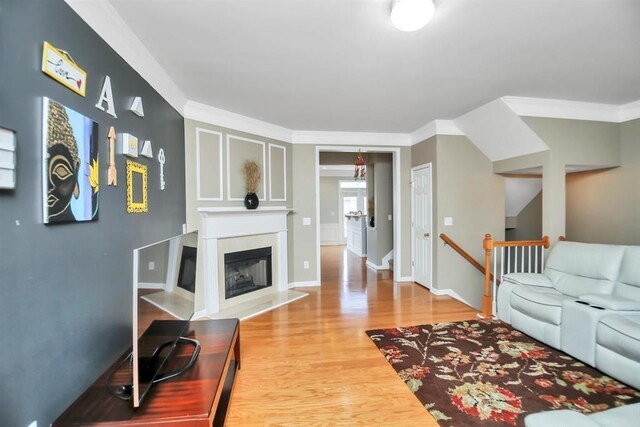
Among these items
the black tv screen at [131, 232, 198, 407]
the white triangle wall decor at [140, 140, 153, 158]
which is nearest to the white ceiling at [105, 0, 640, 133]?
the white triangle wall decor at [140, 140, 153, 158]

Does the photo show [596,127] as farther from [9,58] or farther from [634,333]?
[9,58]

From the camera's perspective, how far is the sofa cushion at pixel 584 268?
2512 mm

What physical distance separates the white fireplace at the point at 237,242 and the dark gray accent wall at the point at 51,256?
4.71 feet

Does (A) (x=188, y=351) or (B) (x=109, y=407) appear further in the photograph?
(A) (x=188, y=351)

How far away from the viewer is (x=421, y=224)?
4.46 m

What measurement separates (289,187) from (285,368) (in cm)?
277

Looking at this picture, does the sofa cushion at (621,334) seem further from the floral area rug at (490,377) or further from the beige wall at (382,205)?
the beige wall at (382,205)

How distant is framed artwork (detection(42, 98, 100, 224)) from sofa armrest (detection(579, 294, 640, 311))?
3.53 meters

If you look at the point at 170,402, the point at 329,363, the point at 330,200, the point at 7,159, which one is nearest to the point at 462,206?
the point at 329,363

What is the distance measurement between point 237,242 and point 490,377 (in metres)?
2.98

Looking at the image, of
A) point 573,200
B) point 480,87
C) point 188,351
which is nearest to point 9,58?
point 188,351

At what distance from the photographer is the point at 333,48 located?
6.93ft

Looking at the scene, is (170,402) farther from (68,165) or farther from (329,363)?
(329,363)

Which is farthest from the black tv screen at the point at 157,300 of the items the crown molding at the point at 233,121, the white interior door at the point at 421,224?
the white interior door at the point at 421,224
